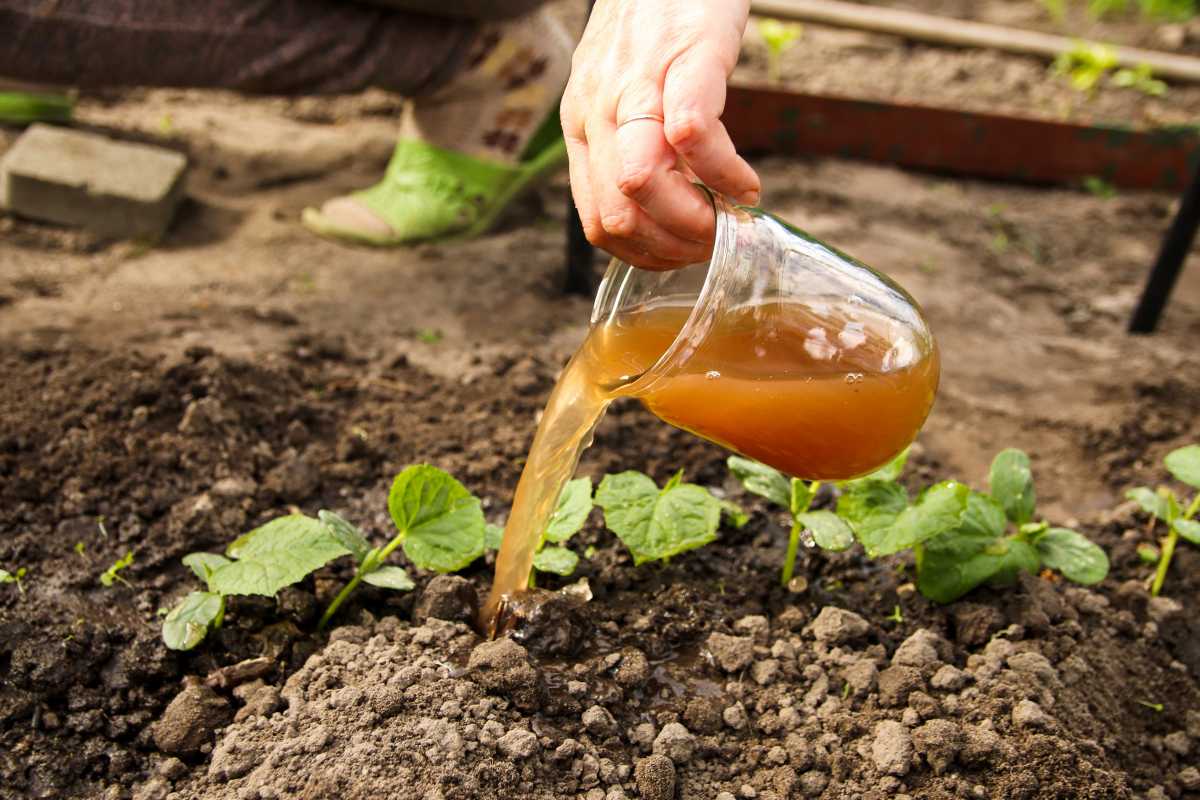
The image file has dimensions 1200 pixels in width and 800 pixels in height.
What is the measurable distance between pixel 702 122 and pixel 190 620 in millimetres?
1031

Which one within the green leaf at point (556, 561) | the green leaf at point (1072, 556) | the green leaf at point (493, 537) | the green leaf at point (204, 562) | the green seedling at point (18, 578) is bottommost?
the green seedling at point (18, 578)

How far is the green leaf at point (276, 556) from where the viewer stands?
5.24 feet

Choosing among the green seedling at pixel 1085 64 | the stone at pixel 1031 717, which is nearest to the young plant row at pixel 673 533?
the stone at pixel 1031 717

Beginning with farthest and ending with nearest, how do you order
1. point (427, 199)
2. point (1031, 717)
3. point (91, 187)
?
point (427, 199)
point (91, 187)
point (1031, 717)

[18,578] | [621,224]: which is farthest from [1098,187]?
[18,578]

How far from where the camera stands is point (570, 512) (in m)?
1.81

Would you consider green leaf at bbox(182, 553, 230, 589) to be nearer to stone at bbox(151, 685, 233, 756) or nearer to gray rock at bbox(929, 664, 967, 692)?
stone at bbox(151, 685, 233, 756)

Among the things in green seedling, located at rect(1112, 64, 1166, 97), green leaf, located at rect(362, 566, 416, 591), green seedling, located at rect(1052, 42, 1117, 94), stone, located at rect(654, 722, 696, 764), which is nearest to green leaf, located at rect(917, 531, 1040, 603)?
stone, located at rect(654, 722, 696, 764)

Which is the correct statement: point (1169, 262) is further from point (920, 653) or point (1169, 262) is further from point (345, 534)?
point (345, 534)

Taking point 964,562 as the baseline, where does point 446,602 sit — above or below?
below

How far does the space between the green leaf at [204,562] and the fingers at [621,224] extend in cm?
80

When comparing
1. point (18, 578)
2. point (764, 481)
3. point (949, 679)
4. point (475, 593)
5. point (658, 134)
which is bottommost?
point (18, 578)

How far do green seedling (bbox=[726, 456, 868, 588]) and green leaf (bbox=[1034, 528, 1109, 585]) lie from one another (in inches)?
13.5

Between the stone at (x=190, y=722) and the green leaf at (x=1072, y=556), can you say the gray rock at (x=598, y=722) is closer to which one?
Answer: the stone at (x=190, y=722)
